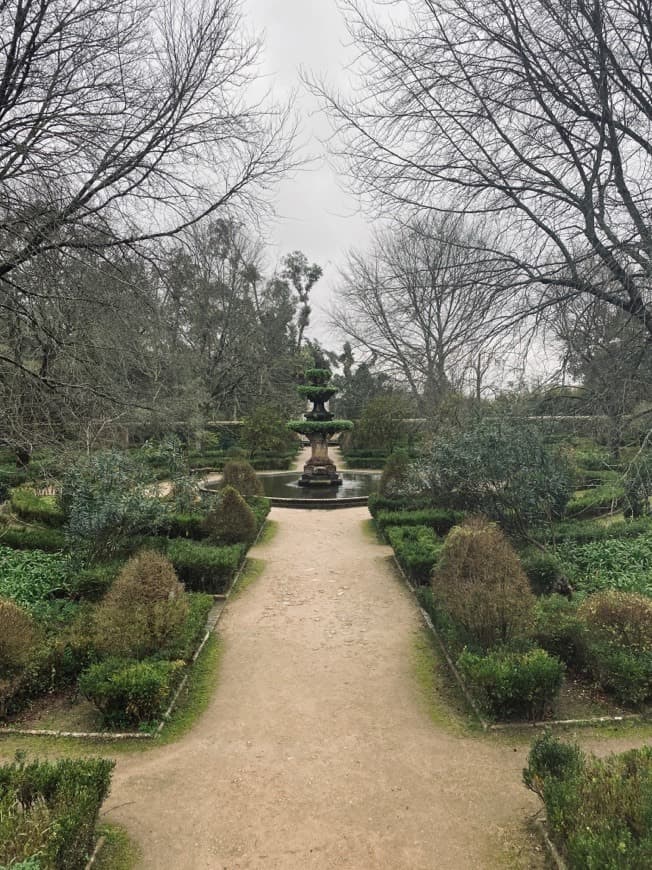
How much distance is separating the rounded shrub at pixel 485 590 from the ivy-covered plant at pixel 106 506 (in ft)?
14.8

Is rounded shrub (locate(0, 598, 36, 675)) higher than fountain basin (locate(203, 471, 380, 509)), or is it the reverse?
rounded shrub (locate(0, 598, 36, 675))

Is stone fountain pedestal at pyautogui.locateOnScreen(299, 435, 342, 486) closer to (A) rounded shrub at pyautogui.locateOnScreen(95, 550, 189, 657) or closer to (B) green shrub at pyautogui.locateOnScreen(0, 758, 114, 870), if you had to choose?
(A) rounded shrub at pyautogui.locateOnScreen(95, 550, 189, 657)

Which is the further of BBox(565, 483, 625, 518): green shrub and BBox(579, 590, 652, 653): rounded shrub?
BBox(565, 483, 625, 518): green shrub

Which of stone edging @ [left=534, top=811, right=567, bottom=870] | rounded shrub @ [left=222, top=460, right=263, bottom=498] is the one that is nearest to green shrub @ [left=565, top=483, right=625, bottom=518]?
rounded shrub @ [left=222, top=460, right=263, bottom=498]

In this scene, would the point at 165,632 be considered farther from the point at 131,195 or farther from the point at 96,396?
the point at 131,195

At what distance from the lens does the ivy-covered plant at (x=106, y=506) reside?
785cm

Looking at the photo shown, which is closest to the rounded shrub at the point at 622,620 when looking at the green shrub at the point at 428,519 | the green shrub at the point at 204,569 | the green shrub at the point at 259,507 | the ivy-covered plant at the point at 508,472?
the ivy-covered plant at the point at 508,472

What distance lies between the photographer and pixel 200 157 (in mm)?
5738

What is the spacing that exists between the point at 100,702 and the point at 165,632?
0.97 metres

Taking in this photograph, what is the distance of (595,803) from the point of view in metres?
3.00

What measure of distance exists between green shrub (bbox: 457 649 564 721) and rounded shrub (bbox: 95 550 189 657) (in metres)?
2.95

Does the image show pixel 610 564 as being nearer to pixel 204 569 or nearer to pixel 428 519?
pixel 428 519

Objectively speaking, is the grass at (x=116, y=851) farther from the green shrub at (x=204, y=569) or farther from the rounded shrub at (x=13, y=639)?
the green shrub at (x=204, y=569)

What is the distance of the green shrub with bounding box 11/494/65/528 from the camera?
415 inches
